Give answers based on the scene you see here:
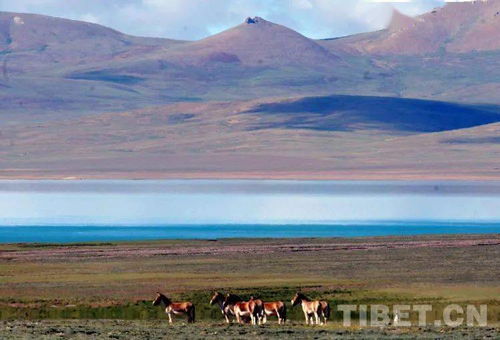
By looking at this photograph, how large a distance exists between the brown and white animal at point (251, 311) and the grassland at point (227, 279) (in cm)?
49

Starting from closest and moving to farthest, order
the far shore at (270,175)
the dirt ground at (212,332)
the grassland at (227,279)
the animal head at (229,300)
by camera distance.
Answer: the dirt ground at (212,332) < the grassland at (227,279) < the animal head at (229,300) < the far shore at (270,175)

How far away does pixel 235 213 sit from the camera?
82.1m

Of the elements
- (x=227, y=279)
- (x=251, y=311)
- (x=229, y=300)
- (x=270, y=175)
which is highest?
(x=270, y=175)

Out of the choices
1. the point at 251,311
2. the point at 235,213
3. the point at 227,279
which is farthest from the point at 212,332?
the point at 235,213

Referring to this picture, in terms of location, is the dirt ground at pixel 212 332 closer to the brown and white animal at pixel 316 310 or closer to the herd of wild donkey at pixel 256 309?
the herd of wild donkey at pixel 256 309

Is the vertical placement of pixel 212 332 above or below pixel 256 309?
below

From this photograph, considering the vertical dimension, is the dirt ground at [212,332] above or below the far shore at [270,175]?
below

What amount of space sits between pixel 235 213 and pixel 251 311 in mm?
55165

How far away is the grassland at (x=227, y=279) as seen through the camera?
2617cm

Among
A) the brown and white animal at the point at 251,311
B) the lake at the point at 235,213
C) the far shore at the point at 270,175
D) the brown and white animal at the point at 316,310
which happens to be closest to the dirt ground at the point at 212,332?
the brown and white animal at the point at 251,311

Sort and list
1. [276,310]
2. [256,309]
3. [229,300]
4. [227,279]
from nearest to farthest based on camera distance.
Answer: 1. [256,309]
2. [276,310]
3. [229,300]
4. [227,279]

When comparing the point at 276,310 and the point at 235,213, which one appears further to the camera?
the point at 235,213

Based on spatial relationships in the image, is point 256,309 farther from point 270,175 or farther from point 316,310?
point 270,175

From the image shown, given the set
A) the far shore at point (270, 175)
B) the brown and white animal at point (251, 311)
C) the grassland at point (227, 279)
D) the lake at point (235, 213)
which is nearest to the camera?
the grassland at point (227, 279)
